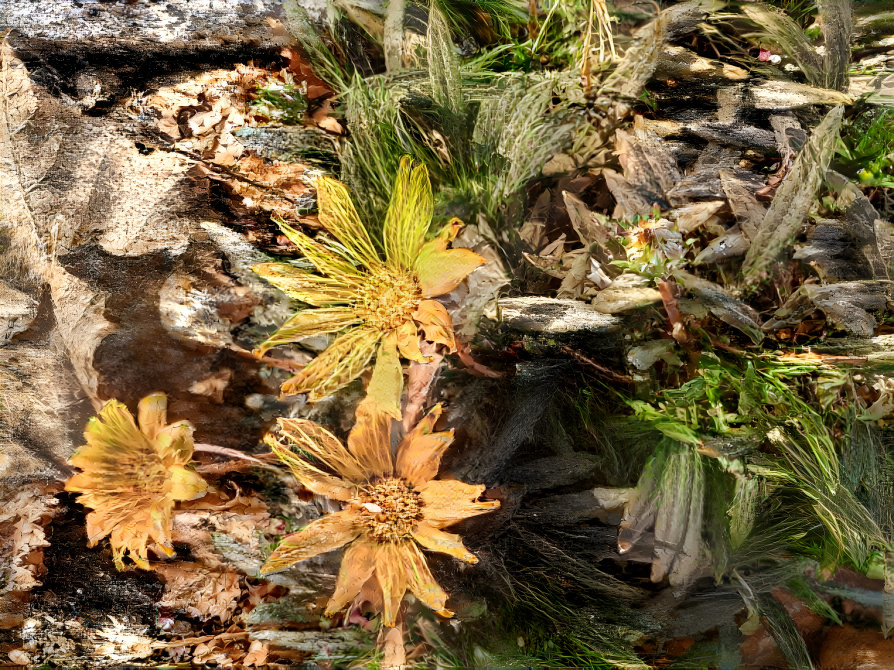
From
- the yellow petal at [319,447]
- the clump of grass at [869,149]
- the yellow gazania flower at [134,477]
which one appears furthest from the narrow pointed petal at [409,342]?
the clump of grass at [869,149]

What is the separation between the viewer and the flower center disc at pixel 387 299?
25.6 inches

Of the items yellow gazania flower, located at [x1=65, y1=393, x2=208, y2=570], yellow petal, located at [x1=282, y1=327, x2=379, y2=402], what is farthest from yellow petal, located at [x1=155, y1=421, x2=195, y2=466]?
yellow petal, located at [x1=282, y1=327, x2=379, y2=402]

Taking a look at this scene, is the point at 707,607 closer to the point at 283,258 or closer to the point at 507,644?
the point at 507,644

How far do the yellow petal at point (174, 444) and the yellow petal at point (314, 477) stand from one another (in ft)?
0.29

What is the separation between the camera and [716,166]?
645mm

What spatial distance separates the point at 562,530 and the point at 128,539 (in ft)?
1.54

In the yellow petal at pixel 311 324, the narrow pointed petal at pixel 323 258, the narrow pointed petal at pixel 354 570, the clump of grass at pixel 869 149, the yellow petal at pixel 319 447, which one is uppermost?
the clump of grass at pixel 869 149

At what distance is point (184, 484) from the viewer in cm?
64

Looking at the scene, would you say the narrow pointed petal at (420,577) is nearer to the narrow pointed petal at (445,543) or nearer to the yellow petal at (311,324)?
the narrow pointed petal at (445,543)

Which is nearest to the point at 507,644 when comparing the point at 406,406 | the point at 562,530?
the point at 562,530

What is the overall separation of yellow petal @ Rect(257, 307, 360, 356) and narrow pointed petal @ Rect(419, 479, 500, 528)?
203 millimetres

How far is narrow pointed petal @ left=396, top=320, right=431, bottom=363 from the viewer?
2.10 feet

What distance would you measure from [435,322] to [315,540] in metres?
0.27

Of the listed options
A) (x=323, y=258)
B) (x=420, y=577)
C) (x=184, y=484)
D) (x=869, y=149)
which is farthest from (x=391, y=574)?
(x=869, y=149)
